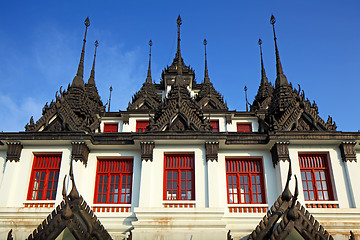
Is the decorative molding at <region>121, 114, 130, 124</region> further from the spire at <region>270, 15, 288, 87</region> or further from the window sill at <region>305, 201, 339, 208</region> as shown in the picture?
the window sill at <region>305, 201, 339, 208</region>

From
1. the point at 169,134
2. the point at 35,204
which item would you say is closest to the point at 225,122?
the point at 169,134

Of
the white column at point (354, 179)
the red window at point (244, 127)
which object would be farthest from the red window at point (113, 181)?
the red window at point (244, 127)

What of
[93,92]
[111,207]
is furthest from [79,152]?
[93,92]

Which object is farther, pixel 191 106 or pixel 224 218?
pixel 191 106

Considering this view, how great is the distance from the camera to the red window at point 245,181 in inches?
609

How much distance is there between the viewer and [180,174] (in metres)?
15.6

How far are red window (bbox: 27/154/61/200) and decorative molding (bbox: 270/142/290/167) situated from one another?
945 cm

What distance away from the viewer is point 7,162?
15859mm

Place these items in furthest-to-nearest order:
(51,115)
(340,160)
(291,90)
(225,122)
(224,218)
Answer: (225,122)
(291,90)
(51,115)
(340,160)
(224,218)

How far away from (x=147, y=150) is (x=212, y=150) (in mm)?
2801

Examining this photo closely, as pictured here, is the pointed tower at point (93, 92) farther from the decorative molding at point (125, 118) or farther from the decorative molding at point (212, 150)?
the decorative molding at point (212, 150)

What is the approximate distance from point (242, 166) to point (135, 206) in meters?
4.97

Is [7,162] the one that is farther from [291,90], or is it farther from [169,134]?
[291,90]

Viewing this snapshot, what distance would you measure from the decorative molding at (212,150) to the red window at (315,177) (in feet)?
12.3
